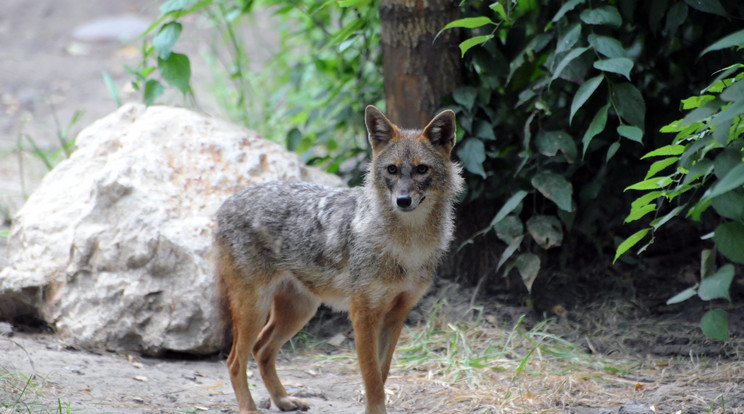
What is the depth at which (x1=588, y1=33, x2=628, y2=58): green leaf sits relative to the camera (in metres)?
4.58

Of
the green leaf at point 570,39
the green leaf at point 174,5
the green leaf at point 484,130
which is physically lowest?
the green leaf at point 484,130

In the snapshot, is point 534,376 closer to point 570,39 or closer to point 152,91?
point 570,39

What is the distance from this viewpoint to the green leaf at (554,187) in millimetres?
5207

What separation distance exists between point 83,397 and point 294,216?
1.70 metres

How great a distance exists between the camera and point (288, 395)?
4996 millimetres

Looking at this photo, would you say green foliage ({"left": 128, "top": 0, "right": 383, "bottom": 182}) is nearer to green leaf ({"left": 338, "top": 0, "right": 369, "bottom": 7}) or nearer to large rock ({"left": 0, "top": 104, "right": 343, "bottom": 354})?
green leaf ({"left": 338, "top": 0, "right": 369, "bottom": 7})

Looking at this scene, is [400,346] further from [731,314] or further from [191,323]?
[731,314]

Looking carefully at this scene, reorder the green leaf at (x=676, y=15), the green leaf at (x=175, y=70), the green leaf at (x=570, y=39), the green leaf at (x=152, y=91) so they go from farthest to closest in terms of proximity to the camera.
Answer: the green leaf at (x=152, y=91)
the green leaf at (x=175, y=70)
the green leaf at (x=676, y=15)
the green leaf at (x=570, y=39)

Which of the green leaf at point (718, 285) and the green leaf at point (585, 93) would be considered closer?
the green leaf at point (718, 285)

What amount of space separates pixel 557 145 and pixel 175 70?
3100mm

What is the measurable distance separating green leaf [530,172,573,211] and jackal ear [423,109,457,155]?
1017 millimetres

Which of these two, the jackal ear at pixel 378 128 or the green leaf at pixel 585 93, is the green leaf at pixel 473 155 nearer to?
the jackal ear at pixel 378 128

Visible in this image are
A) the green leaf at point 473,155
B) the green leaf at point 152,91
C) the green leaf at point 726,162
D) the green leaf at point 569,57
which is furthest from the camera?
the green leaf at point 152,91

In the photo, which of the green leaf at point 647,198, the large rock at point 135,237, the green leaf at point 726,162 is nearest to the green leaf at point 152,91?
the large rock at point 135,237
